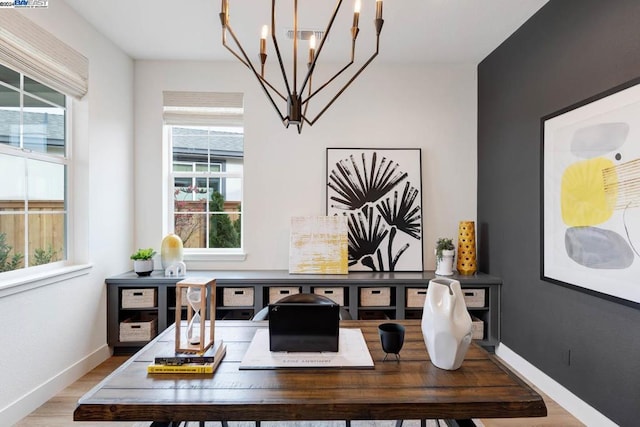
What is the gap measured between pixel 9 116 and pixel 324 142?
96.8 inches

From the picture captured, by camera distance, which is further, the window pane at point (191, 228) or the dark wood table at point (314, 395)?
the window pane at point (191, 228)

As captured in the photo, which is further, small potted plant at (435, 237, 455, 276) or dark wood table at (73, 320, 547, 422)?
small potted plant at (435, 237, 455, 276)

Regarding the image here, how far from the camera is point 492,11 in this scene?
2.69 meters

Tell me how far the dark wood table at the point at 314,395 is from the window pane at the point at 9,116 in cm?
187

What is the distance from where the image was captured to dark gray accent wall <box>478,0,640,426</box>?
1.97 metres

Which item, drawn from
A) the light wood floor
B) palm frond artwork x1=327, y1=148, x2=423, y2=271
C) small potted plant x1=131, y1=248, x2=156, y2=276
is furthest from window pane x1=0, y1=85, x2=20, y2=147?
palm frond artwork x1=327, y1=148, x2=423, y2=271

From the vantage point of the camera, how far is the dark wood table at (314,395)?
3.51 feet

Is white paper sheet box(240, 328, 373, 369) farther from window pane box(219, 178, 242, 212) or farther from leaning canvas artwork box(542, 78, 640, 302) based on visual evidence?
window pane box(219, 178, 242, 212)

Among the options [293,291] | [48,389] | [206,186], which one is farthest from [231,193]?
[48,389]

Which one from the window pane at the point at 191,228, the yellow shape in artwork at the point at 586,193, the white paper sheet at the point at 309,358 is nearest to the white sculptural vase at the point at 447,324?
the white paper sheet at the point at 309,358

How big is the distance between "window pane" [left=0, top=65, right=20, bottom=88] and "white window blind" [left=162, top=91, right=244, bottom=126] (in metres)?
1.37

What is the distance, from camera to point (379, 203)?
11.9 ft

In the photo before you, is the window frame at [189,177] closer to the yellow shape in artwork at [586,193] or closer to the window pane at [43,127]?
the window pane at [43,127]

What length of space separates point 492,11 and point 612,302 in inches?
84.6
